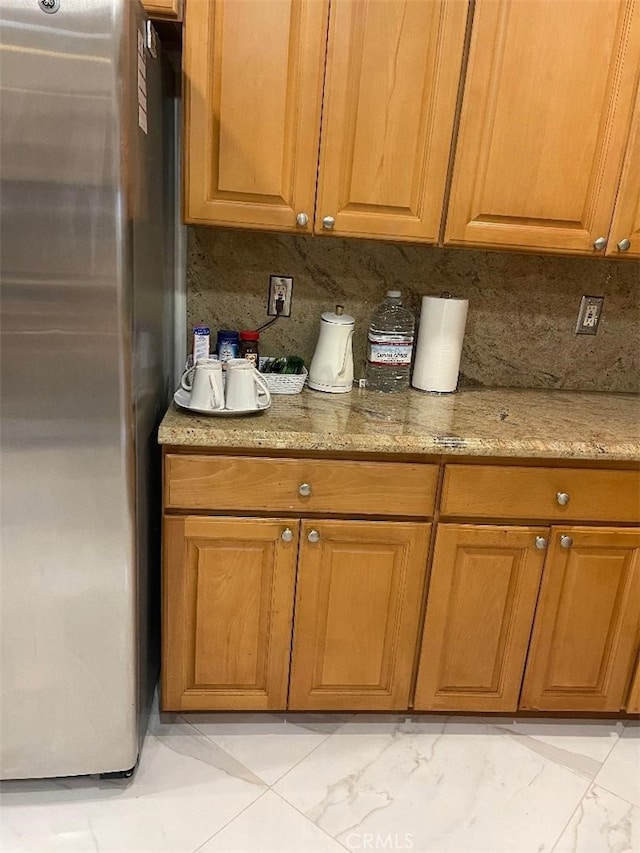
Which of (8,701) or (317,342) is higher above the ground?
(317,342)

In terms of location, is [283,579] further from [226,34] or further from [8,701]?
[226,34]

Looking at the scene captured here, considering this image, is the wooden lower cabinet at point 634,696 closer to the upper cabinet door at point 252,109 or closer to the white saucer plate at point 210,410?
the white saucer plate at point 210,410

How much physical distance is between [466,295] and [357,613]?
3.44 feet

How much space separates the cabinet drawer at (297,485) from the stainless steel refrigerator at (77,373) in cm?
11

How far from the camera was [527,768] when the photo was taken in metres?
1.73

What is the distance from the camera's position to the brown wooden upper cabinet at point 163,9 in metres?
1.45

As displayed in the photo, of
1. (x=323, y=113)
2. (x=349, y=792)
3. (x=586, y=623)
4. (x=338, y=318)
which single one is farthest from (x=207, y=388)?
(x=586, y=623)

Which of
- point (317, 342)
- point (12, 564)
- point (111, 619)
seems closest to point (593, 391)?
point (317, 342)

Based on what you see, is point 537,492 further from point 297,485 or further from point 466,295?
point 466,295

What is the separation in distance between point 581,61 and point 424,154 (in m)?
0.44

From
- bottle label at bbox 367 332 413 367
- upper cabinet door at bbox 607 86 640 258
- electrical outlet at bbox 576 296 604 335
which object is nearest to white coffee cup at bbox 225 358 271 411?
bottle label at bbox 367 332 413 367

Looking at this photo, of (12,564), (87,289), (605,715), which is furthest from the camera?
(605,715)

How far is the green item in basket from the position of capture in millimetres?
1858

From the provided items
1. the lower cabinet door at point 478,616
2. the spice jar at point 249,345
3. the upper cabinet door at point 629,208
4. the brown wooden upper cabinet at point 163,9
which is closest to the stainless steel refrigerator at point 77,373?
the brown wooden upper cabinet at point 163,9
